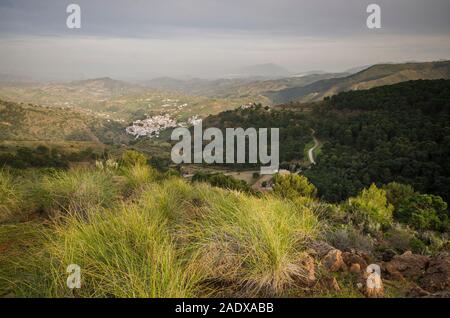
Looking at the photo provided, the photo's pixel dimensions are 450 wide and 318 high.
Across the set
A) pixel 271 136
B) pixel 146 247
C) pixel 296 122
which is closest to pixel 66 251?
pixel 146 247

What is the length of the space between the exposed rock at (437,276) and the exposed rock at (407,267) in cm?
9

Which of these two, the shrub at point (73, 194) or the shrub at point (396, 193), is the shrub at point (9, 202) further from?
the shrub at point (396, 193)

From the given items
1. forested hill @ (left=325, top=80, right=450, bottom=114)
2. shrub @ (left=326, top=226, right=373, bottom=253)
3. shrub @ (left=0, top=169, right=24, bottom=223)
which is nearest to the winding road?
forested hill @ (left=325, top=80, right=450, bottom=114)

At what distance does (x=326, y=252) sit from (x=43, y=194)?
15.8 feet

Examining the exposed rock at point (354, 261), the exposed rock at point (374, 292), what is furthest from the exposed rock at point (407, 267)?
the exposed rock at point (374, 292)

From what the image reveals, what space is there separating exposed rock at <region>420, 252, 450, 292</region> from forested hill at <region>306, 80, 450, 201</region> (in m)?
35.4

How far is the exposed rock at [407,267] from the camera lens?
3348 millimetres

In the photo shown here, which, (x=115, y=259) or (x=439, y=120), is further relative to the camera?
(x=439, y=120)

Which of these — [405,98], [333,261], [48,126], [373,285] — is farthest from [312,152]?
[48,126]

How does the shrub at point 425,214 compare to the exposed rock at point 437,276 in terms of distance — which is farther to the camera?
the shrub at point 425,214

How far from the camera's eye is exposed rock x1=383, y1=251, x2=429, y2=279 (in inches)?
132

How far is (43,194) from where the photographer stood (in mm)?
5465

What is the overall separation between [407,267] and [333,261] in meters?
1.00
